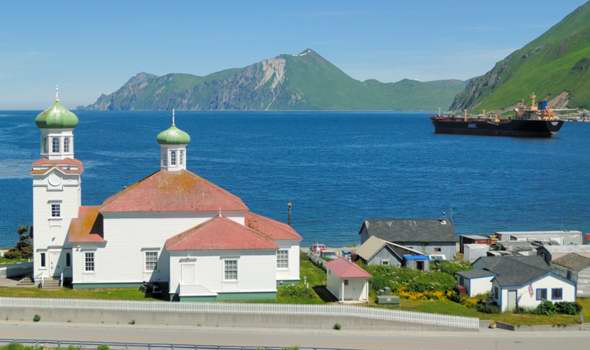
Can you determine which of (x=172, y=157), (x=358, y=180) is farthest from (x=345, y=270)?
(x=358, y=180)

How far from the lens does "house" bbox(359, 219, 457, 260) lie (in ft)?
176

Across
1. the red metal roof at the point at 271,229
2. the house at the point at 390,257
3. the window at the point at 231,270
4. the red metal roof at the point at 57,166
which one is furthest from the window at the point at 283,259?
the red metal roof at the point at 57,166

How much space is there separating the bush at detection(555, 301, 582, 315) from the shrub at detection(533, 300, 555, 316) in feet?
0.93

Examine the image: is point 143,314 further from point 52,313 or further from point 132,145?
point 132,145

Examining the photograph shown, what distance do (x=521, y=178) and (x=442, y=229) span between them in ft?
245

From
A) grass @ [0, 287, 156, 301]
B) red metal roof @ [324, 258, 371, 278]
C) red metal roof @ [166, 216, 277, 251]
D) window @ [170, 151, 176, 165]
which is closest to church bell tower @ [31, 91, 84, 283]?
grass @ [0, 287, 156, 301]

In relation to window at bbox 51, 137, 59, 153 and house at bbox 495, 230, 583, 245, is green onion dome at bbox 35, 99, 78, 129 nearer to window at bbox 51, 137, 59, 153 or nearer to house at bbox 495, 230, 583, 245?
window at bbox 51, 137, 59, 153

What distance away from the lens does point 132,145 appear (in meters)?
181

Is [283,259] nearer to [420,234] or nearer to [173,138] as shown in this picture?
[173,138]

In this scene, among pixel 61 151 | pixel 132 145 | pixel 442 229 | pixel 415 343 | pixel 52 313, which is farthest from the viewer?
pixel 132 145

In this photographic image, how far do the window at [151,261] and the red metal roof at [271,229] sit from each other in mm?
5498

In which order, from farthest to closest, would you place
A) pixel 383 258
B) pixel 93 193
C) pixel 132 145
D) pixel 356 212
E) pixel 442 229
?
pixel 132 145, pixel 93 193, pixel 356 212, pixel 442 229, pixel 383 258

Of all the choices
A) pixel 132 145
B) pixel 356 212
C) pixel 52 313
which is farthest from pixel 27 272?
pixel 132 145

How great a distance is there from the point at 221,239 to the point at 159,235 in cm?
470
